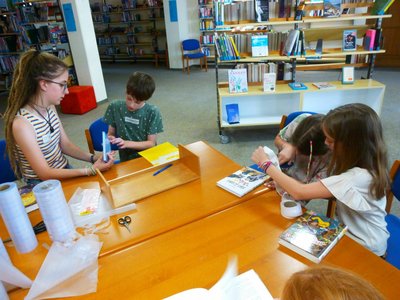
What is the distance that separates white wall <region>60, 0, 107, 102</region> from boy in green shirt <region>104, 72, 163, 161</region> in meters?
3.25

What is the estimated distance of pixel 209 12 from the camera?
723cm

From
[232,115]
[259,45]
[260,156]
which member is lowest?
[232,115]

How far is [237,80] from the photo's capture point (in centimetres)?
341

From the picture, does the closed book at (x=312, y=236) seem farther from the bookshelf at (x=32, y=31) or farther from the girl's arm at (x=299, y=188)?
the bookshelf at (x=32, y=31)

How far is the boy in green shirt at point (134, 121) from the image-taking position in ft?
6.35

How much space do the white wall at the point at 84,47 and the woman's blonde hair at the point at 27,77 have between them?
3628 mm

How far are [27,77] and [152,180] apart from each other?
821mm

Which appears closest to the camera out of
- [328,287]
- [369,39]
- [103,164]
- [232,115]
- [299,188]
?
[328,287]

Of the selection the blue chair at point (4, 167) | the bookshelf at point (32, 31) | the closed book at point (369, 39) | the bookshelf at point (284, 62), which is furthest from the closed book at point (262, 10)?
the bookshelf at point (32, 31)

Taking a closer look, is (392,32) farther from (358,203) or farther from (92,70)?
(358,203)

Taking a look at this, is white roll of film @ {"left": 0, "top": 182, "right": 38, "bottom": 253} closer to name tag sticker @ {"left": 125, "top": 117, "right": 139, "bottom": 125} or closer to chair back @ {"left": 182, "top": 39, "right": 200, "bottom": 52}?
name tag sticker @ {"left": 125, "top": 117, "right": 139, "bottom": 125}

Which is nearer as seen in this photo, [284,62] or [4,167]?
[4,167]

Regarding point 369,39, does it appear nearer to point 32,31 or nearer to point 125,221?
point 125,221

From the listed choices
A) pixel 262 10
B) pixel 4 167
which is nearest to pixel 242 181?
pixel 4 167
